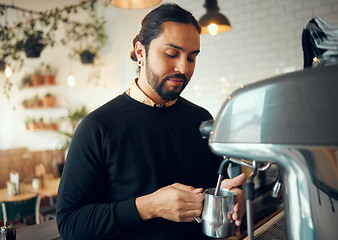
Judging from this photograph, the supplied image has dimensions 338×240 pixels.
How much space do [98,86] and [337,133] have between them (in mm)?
4964

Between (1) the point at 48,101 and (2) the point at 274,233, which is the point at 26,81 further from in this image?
(2) the point at 274,233

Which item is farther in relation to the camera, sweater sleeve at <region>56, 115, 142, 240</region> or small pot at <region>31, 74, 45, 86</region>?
small pot at <region>31, 74, 45, 86</region>

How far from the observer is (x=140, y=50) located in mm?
1111

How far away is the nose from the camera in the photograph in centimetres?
96

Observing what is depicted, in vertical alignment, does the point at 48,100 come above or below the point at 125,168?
above

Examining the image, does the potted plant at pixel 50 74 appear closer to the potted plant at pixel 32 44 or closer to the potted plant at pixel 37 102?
the potted plant at pixel 37 102

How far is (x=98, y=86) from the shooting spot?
17.0 feet

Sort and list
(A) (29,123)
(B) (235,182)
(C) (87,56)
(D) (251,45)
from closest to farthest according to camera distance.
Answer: (B) (235,182) → (D) (251,45) → (C) (87,56) → (A) (29,123)

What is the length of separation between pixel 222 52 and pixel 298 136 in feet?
12.0

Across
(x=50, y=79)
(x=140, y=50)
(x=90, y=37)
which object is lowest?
(x=140, y=50)

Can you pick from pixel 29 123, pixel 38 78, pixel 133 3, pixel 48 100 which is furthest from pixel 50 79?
pixel 133 3

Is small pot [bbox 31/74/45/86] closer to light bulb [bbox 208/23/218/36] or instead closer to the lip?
light bulb [bbox 208/23/218/36]

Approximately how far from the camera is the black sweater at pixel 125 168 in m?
0.90

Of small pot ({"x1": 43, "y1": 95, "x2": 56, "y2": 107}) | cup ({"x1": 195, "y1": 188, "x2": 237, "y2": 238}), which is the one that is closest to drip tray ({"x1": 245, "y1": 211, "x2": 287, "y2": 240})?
cup ({"x1": 195, "y1": 188, "x2": 237, "y2": 238})
